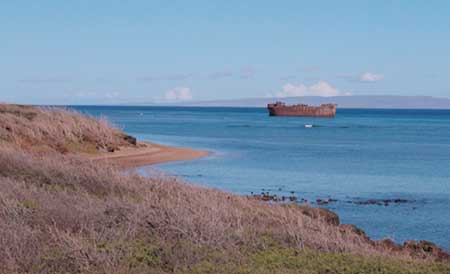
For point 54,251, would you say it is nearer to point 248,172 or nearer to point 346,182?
point 346,182

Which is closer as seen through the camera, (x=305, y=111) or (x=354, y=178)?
(x=354, y=178)

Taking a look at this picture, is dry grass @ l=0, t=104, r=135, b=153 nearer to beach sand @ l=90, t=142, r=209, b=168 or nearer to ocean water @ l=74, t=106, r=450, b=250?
beach sand @ l=90, t=142, r=209, b=168

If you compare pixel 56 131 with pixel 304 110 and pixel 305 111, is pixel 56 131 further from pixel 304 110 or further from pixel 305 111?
pixel 305 111

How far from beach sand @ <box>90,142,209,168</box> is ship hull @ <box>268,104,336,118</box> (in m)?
92.0

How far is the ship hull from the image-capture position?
139m

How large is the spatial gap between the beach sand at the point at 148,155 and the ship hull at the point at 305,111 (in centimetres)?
9205

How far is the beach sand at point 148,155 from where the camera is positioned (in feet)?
123

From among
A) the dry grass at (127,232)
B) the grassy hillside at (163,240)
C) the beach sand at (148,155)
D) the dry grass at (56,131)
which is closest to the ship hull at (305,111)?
the beach sand at (148,155)

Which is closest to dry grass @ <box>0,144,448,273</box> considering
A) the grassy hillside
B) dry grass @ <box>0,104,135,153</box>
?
the grassy hillside

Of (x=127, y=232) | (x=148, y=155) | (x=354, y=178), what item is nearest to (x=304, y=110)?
(x=148, y=155)

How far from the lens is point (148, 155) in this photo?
137ft

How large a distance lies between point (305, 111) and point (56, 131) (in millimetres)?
103997

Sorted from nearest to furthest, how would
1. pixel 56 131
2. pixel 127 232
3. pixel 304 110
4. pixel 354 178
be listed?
pixel 127 232 < pixel 354 178 < pixel 56 131 < pixel 304 110

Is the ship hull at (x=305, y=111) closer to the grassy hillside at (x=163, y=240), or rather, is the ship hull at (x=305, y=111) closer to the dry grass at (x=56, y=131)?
the dry grass at (x=56, y=131)
